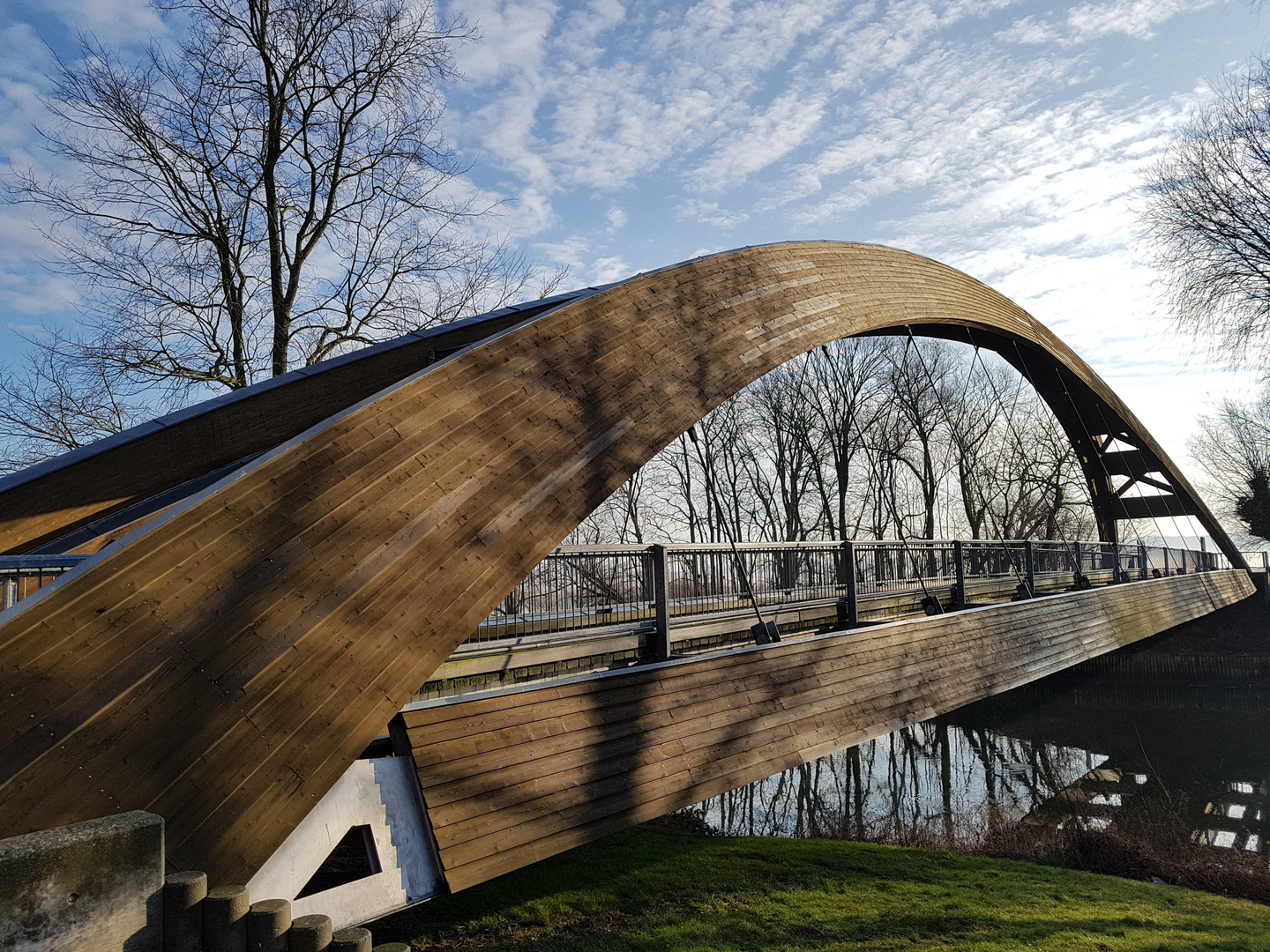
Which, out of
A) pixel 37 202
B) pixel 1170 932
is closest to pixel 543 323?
pixel 1170 932

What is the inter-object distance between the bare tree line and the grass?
19.6 m

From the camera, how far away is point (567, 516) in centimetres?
561

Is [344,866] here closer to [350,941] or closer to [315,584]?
[315,584]

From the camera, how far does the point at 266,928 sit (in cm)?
277

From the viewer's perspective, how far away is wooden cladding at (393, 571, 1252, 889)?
415 centimetres

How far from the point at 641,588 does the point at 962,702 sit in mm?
4333

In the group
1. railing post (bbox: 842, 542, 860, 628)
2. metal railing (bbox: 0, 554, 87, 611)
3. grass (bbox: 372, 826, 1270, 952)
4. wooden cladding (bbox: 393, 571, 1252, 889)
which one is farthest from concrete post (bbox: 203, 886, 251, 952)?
railing post (bbox: 842, 542, 860, 628)

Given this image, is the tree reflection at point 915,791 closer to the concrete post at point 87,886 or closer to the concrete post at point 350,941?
the concrete post at point 350,941

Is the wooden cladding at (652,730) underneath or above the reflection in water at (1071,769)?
above

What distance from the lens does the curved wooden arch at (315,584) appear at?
10.4 ft

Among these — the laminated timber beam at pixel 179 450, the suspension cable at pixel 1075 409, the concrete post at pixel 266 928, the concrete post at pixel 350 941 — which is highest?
the suspension cable at pixel 1075 409

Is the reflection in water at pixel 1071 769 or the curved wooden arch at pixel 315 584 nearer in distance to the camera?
the curved wooden arch at pixel 315 584

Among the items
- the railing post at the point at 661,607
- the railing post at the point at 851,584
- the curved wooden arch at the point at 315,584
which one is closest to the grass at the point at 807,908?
the railing post at the point at 661,607

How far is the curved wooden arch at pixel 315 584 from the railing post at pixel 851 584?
2.28 m
